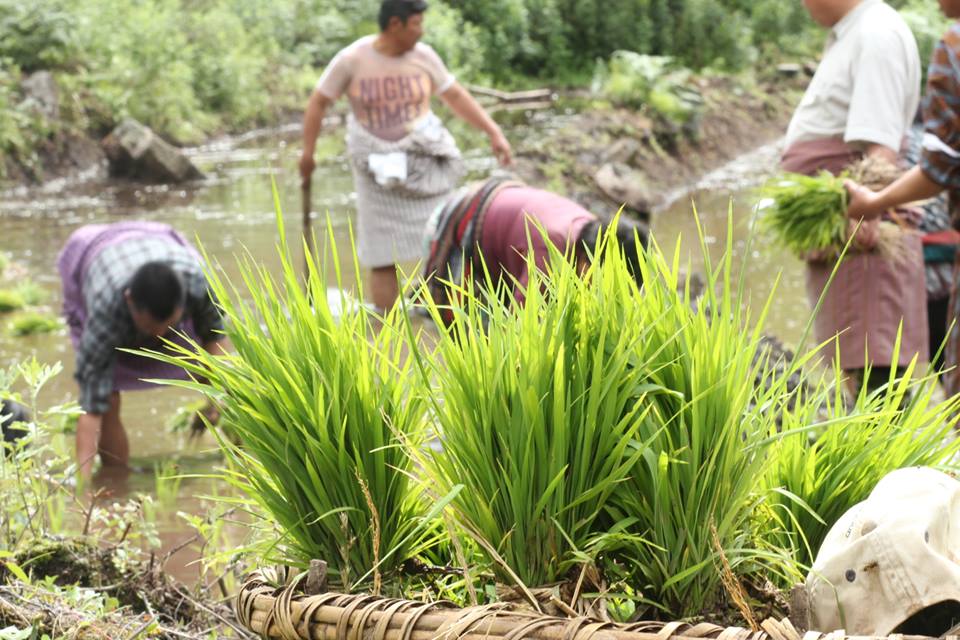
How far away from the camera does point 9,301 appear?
7633 millimetres

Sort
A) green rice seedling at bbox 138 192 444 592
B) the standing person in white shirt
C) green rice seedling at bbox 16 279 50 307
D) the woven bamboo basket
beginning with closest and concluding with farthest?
1. the woven bamboo basket
2. green rice seedling at bbox 138 192 444 592
3. the standing person in white shirt
4. green rice seedling at bbox 16 279 50 307

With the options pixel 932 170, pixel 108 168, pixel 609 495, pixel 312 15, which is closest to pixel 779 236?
pixel 932 170

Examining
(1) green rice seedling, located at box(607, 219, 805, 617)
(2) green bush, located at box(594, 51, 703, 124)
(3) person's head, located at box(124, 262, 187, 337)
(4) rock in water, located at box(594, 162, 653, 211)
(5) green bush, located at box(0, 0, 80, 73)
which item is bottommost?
(4) rock in water, located at box(594, 162, 653, 211)

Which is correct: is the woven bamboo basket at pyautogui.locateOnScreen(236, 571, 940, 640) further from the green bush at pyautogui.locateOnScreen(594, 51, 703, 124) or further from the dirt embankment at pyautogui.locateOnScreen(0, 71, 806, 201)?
the green bush at pyautogui.locateOnScreen(594, 51, 703, 124)

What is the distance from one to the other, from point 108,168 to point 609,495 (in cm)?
1274

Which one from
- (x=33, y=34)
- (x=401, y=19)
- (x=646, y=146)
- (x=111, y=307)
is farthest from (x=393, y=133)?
(x=33, y=34)

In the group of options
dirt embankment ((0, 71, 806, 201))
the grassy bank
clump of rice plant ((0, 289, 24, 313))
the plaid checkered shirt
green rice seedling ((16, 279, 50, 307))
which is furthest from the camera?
the grassy bank

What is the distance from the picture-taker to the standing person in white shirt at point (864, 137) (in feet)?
12.0

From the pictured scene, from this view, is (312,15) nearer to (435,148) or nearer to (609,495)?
(435,148)

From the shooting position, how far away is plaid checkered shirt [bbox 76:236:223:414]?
4418 mm

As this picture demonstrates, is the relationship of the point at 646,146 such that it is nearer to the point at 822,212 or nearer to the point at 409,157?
the point at 409,157

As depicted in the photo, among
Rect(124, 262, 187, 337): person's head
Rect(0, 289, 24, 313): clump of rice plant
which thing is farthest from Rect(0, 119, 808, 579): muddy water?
Rect(124, 262, 187, 337): person's head

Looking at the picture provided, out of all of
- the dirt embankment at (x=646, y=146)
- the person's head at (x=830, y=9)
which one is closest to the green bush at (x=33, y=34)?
the dirt embankment at (x=646, y=146)

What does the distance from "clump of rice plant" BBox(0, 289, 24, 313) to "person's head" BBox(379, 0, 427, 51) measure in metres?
3.36
